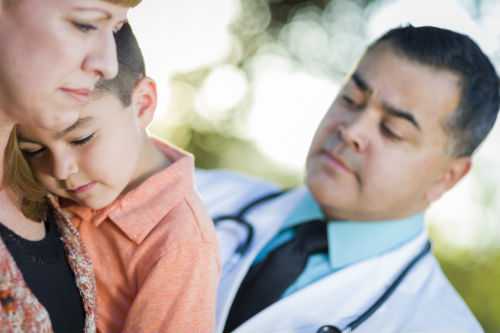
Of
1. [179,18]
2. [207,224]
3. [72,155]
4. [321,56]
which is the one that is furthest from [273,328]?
[321,56]

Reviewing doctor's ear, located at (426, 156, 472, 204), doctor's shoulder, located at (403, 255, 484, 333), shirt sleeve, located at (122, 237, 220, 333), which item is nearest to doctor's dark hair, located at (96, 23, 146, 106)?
shirt sleeve, located at (122, 237, 220, 333)

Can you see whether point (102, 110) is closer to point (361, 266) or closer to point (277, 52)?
point (361, 266)

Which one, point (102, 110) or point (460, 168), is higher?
point (102, 110)

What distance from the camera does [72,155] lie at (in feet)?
3.39

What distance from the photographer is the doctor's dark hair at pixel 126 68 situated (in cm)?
103

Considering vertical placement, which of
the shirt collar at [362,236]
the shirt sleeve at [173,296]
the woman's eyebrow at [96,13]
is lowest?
the shirt collar at [362,236]

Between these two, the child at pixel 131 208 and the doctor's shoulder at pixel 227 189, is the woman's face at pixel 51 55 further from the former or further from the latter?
the doctor's shoulder at pixel 227 189

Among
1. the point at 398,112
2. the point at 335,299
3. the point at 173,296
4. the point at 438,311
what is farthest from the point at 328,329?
the point at 398,112

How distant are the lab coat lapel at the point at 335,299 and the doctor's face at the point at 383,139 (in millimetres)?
167

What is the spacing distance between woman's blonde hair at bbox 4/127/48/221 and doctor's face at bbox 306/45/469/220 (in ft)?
2.94

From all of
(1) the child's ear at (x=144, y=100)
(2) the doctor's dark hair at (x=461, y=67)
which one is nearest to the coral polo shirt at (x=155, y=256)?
(1) the child's ear at (x=144, y=100)

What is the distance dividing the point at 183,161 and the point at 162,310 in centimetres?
30

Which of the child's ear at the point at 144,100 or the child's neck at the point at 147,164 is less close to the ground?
the child's ear at the point at 144,100

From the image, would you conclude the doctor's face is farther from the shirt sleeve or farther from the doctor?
the shirt sleeve
